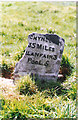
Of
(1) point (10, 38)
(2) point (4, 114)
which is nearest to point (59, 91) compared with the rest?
(2) point (4, 114)

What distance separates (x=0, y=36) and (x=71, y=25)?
4.40 m

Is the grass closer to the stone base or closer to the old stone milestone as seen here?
the stone base

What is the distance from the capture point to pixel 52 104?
12.9 ft

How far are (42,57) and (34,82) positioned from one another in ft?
2.56

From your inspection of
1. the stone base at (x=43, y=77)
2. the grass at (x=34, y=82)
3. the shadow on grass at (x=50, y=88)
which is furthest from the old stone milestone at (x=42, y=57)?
the grass at (x=34, y=82)

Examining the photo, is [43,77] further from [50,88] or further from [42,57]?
[42,57]

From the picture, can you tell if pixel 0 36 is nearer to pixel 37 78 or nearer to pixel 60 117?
pixel 37 78

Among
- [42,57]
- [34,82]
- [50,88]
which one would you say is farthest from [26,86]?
[42,57]

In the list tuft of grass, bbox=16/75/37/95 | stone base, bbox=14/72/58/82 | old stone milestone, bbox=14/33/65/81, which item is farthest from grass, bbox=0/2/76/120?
old stone milestone, bbox=14/33/65/81

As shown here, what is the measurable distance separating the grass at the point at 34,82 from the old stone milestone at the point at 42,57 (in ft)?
1.22

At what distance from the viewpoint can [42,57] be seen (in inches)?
197

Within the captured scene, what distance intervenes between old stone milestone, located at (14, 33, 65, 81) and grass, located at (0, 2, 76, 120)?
0.37 metres

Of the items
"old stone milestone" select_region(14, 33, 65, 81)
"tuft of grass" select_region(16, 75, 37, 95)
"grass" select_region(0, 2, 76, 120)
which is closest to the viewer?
"grass" select_region(0, 2, 76, 120)

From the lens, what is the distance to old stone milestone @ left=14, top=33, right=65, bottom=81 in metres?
4.94
